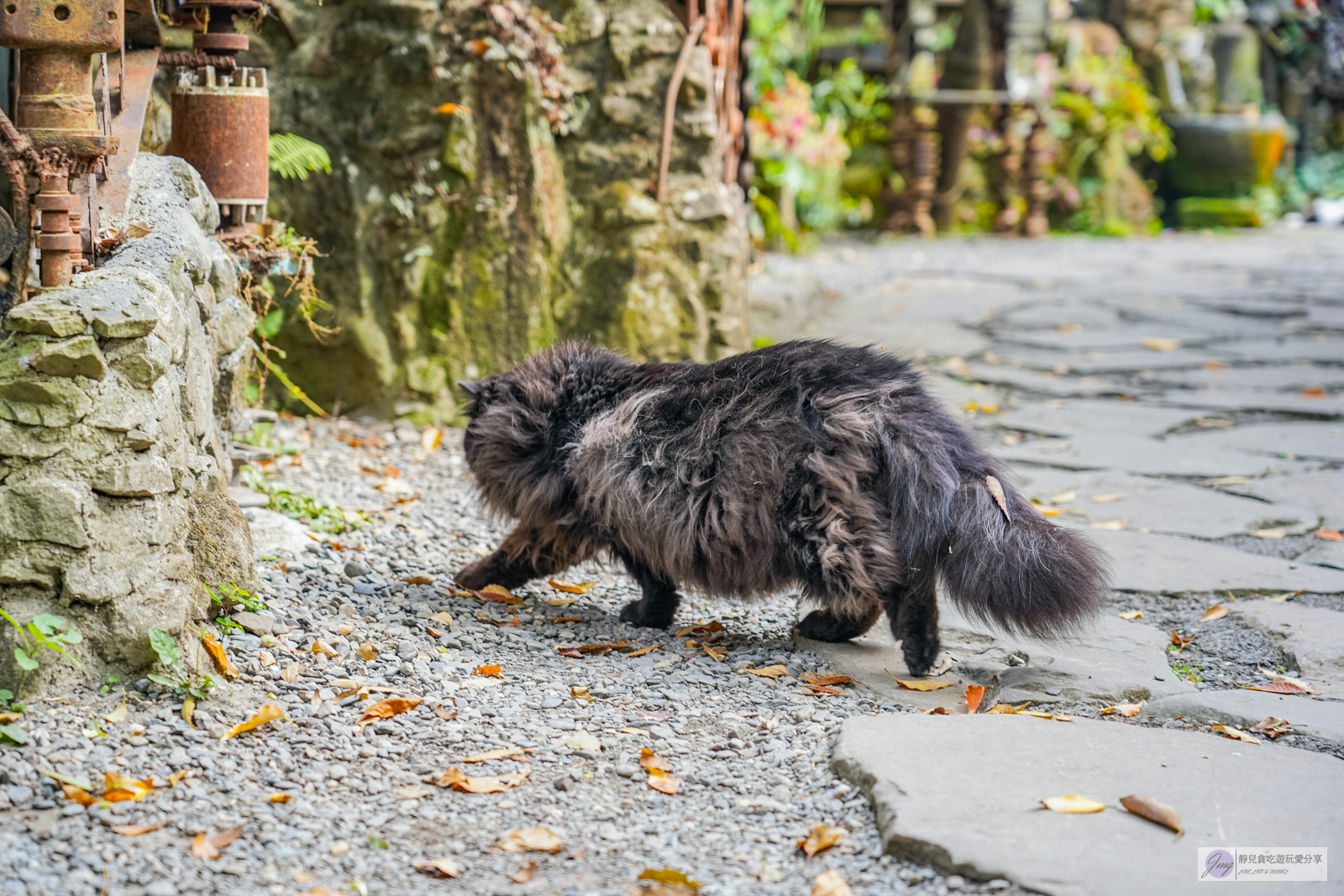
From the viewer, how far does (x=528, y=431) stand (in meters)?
3.28

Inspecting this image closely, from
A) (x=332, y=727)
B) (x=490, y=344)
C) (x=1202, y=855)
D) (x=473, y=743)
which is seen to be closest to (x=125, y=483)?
(x=332, y=727)

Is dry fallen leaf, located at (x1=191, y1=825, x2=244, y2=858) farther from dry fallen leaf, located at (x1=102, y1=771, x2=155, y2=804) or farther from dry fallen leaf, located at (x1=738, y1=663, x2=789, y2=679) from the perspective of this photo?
dry fallen leaf, located at (x1=738, y1=663, x2=789, y2=679)

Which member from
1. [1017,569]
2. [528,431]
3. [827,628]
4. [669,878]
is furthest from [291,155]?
[669,878]

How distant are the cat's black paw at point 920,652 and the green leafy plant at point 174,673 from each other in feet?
5.18

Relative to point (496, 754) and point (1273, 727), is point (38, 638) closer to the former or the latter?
point (496, 754)

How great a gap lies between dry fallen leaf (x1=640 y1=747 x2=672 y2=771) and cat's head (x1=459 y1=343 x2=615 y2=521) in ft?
3.14

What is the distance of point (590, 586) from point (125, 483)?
1.62 meters

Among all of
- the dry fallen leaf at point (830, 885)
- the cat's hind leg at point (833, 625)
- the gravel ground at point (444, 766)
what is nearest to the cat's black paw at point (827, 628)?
the cat's hind leg at point (833, 625)

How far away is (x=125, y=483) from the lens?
2273 mm

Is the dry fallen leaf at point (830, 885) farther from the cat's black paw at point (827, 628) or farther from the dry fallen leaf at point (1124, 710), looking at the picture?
the cat's black paw at point (827, 628)

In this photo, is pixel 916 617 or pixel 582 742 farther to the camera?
pixel 916 617

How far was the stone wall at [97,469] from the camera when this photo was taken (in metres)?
2.19

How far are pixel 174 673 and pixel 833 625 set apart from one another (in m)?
1.60

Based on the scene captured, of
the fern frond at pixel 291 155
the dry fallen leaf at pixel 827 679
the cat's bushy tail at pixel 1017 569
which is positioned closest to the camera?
the cat's bushy tail at pixel 1017 569
